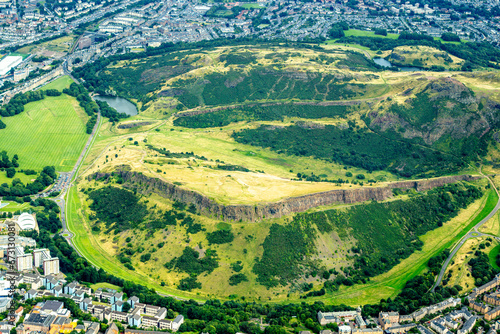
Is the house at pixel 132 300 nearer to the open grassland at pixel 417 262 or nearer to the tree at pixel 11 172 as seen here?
the open grassland at pixel 417 262

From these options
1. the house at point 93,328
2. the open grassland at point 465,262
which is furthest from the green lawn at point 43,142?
the open grassland at point 465,262

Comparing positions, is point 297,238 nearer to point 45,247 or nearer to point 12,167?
point 45,247

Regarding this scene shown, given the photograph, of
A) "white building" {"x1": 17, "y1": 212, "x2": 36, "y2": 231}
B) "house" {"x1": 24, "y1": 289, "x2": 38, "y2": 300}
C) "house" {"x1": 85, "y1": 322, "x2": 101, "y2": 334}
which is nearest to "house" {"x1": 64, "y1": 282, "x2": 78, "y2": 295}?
"house" {"x1": 24, "y1": 289, "x2": 38, "y2": 300}

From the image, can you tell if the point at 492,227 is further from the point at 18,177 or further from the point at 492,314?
the point at 18,177

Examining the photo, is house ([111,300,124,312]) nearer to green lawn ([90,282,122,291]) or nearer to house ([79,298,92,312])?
house ([79,298,92,312])

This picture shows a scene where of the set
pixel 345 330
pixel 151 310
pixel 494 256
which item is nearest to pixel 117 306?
pixel 151 310

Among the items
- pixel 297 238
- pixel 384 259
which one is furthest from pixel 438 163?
pixel 297 238

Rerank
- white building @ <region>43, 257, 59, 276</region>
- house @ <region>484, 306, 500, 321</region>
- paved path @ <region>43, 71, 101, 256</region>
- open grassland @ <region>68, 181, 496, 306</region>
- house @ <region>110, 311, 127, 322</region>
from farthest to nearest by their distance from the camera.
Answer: paved path @ <region>43, 71, 101, 256</region>
open grassland @ <region>68, 181, 496, 306</region>
white building @ <region>43, 257, 59, 276</region>
house @ <region>484, 306, 500, 321</region>
house @ <region>110, 311, 127, 322</region>
